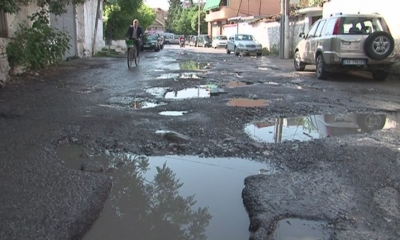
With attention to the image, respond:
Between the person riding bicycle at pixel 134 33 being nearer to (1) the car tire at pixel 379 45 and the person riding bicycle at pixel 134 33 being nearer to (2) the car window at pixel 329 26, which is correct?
(2) the car window at pixel 329 26

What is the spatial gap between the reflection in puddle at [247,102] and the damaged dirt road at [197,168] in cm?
4

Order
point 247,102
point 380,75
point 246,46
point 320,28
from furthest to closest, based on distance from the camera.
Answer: point 246,46 < point 320,28 < point 380,75 < point 247,102

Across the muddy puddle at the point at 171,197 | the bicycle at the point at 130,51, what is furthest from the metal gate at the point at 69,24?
the muddy puddle at the point at 171,197

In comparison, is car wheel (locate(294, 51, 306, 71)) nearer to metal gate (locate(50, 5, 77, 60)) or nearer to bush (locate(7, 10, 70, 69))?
bush (locate(7, 10, 70, 69))

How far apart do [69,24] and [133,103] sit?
39.9 ft

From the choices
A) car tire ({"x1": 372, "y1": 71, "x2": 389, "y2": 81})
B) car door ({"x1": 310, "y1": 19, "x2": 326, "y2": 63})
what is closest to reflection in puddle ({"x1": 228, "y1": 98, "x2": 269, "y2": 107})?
car door ({"x1": 310, "y1": 19, "x2": 326, "y2": 63})

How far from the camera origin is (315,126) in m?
5.79

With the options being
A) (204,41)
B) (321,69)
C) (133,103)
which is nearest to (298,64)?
(321,69)

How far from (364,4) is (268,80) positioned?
20.0 feet

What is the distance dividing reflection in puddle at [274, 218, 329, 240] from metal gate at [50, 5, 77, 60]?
14.9 metres

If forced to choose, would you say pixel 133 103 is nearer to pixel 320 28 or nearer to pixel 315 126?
pixel 315 126

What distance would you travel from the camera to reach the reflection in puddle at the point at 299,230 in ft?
8.73

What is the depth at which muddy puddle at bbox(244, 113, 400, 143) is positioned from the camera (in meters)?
5.22

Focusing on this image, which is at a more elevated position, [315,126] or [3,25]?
[3,25]
